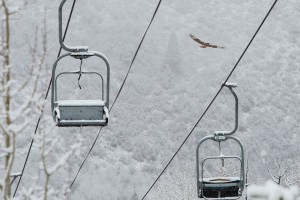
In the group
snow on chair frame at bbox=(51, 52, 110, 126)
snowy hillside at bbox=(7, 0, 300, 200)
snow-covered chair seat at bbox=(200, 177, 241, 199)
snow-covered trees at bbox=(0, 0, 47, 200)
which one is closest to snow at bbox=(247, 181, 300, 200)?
snow-covered trees at bbox=(0, 0, 47, 200)

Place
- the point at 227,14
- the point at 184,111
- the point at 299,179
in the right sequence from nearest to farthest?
the point at 299,179 < the point at 184,111 < the point at 227,14

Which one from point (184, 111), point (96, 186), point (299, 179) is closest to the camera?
point (299, 179)

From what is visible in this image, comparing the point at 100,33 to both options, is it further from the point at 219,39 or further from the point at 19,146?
the point at 19,146

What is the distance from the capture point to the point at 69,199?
4959 centimetres

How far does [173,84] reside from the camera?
77.2m

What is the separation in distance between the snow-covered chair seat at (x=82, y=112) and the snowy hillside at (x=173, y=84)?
44919 millimetres

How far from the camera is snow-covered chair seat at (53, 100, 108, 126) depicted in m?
6.52

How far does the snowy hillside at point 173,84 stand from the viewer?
6088cm

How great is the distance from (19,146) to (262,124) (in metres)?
20.0

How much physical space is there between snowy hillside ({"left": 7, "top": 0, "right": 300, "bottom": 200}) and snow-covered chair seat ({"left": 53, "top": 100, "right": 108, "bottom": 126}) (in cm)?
4492

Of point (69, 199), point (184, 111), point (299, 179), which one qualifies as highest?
point (299, 179)

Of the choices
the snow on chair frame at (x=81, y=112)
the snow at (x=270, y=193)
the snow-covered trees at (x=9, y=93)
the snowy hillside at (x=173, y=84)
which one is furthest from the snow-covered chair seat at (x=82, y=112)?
the snowy hillside at (x=173, y=84)

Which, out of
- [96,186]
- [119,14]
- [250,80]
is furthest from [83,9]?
[96,186]

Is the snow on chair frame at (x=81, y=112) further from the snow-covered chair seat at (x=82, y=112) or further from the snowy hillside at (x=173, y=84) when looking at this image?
the snowy hillside at (x=173, y=84)
